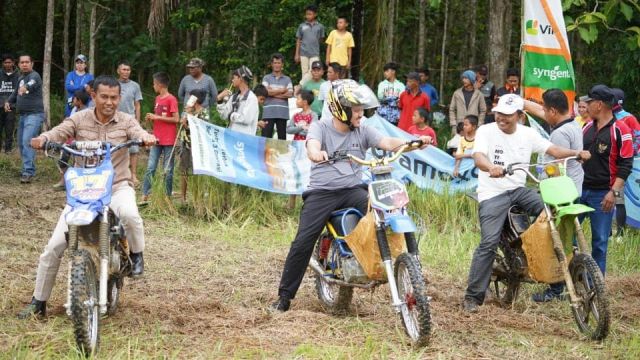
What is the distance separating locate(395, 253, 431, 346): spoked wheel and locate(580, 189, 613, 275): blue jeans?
2.73m

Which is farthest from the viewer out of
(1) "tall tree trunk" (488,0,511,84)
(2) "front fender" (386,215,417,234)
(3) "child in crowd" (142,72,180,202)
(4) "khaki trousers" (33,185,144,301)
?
(1) "tall tree trunk" (488,0,511,84)

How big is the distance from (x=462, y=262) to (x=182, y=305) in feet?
10.8

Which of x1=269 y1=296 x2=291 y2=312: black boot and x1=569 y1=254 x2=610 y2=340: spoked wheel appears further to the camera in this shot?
x1=269 y1=296 x2=291 y2=312: black boot

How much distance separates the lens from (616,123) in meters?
8.27

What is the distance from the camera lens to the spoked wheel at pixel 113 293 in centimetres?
669

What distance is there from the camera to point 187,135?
12.0 meters

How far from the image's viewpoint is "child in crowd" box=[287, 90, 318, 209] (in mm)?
12766

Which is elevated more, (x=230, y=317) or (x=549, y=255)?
(x=549, y=255)

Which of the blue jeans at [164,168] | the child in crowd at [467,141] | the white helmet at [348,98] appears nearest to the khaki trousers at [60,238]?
the white helmet at [348,98]

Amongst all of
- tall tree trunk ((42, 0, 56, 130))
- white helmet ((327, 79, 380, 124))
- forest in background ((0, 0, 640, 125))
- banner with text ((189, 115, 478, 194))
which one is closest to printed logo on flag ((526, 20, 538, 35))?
forest in background ((0, 0, 640, 125))

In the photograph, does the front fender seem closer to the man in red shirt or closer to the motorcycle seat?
the motorcycle seat

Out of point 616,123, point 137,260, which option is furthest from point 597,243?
point 137,260

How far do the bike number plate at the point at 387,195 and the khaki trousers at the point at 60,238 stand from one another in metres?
1.66

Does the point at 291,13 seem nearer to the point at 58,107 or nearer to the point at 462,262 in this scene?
the point at 58,107
